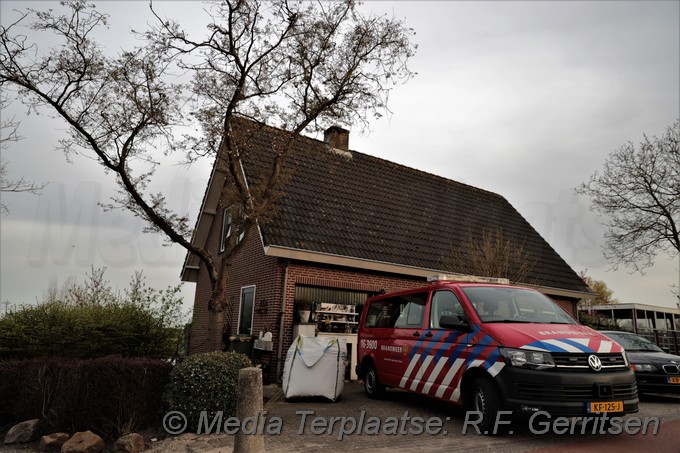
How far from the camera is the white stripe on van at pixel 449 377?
22.3 feet

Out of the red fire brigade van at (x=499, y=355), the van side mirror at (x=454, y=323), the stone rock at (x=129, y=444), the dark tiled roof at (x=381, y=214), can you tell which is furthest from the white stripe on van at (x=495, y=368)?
the dark tiled roof at (x=381, y=214)

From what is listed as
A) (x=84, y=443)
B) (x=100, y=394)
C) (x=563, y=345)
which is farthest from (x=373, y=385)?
(x=84, y=443)

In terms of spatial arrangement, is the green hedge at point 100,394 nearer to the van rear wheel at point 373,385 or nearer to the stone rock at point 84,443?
the stone rock at point 84,443

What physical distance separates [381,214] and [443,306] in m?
8.25

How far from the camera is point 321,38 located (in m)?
10.0

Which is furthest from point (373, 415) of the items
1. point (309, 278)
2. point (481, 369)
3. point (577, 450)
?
point (309, 278)

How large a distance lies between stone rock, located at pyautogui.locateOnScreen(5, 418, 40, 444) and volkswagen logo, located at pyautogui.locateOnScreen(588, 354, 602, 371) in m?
7.98

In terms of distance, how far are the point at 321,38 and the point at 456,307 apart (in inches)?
243

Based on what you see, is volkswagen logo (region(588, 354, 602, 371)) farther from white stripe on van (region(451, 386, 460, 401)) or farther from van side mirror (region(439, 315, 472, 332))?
white stripe on van (region(451, 386, 460, 401))

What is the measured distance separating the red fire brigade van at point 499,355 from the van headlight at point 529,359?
0.01 metres

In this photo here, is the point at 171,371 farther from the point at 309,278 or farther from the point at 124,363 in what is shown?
the point at 309,278

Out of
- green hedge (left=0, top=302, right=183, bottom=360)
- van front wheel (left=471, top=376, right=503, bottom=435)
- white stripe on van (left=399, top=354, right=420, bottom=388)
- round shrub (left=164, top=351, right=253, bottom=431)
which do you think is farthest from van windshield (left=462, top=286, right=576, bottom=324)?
green hedge (left=0, top=302, right=183, bottom=360)

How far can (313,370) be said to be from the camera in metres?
8.81

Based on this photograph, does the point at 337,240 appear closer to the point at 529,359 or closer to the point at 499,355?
the point at 499,355
